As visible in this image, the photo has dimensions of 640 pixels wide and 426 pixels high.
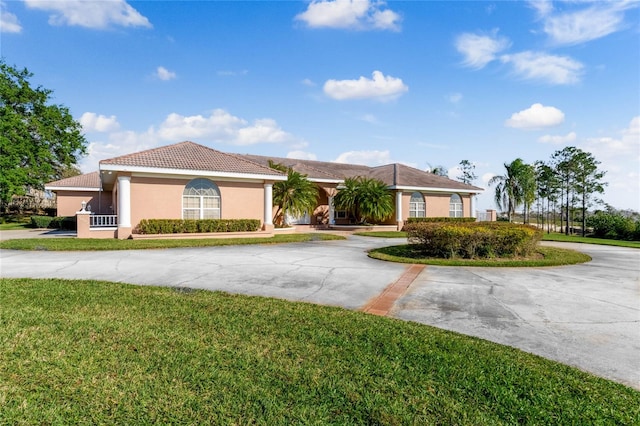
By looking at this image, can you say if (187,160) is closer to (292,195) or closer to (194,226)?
(194,226)

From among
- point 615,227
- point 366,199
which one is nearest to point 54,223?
point 366,199

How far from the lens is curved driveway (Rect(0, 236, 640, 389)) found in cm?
424

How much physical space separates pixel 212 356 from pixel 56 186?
3144cm

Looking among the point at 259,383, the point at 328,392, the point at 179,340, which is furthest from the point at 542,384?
the point at 179,340

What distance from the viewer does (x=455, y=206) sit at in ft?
98.0

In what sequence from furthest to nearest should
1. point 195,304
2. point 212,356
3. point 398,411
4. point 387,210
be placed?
point 387,210, point 195,304, point 212,356, point 398,411

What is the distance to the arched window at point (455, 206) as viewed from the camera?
2959 cm

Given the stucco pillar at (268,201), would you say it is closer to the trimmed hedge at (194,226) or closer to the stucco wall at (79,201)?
the trimmed hedge at (194,226)

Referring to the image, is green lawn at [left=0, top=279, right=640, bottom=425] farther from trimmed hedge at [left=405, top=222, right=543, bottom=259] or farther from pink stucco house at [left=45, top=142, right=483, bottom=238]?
pink stucco house at [left=45, top=142, right=483, bottom=238]

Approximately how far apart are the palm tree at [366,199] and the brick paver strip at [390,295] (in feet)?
49.5

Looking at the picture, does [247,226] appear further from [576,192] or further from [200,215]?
[576,192]

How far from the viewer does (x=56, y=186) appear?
27.2 meters

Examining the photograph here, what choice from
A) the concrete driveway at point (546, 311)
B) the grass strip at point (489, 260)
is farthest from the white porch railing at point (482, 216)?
the concrete driveway at point (546, 311)

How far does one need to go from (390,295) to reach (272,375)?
3.57 m
